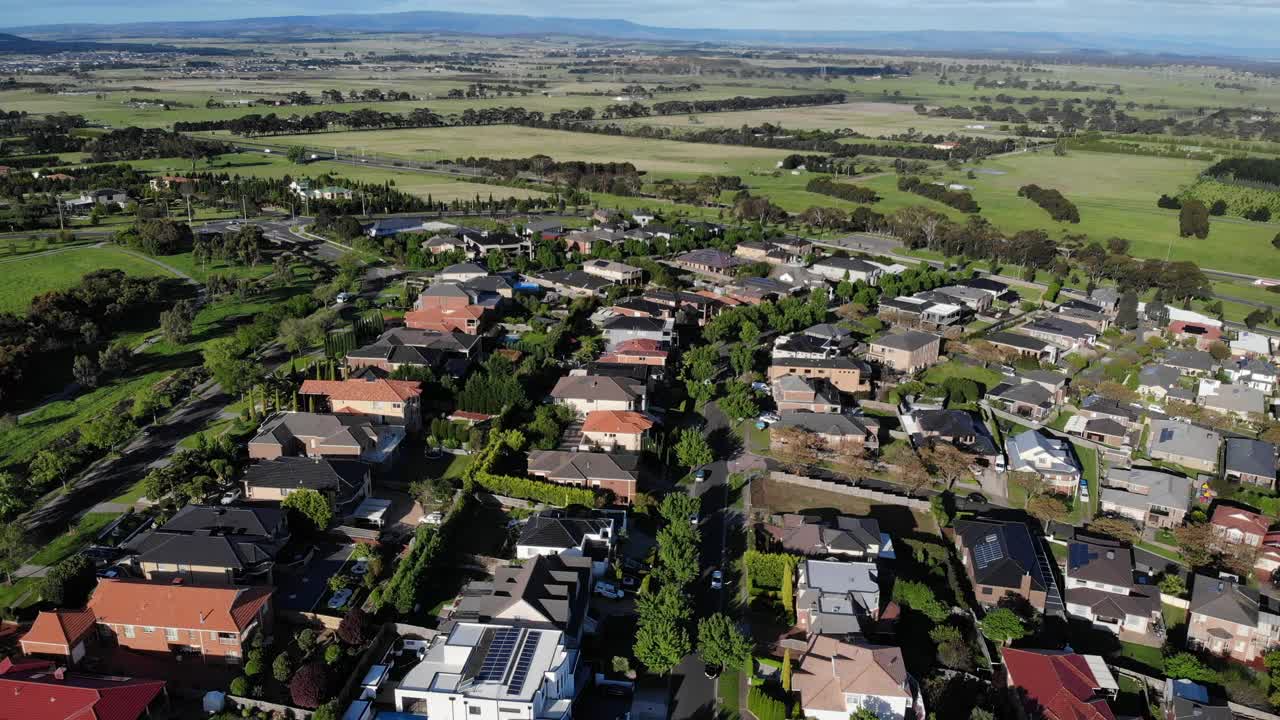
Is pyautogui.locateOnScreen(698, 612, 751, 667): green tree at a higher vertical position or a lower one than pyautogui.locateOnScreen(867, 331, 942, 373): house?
lower

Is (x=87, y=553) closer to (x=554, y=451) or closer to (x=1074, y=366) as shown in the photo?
(x=554, y=451)

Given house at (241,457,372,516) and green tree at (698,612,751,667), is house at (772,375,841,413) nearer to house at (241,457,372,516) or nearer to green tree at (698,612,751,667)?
green tree at (698,612,751,667)

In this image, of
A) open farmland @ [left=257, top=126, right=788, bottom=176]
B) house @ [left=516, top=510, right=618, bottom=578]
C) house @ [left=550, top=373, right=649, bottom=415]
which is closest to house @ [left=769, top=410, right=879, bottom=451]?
house @ [left=550, top=373, right=649, bottom=415]

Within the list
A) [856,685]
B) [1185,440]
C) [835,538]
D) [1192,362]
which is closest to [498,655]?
[856,685]

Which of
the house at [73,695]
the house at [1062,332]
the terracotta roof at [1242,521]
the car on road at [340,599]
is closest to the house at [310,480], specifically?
the car on road at [340,599]

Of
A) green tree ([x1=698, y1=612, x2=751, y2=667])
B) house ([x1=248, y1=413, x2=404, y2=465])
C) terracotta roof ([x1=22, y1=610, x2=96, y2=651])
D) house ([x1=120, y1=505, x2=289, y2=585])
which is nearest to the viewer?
terracotta roof ([x1=22, y1=610, x2=96, y2=651])

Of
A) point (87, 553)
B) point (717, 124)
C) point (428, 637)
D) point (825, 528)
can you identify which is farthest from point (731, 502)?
point (717, 124)

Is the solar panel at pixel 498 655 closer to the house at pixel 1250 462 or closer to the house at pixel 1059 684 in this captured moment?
the house at pixel 1059 684
